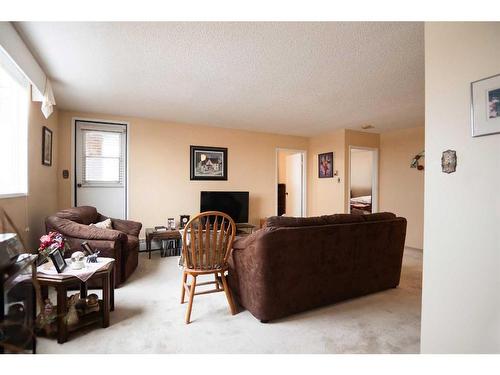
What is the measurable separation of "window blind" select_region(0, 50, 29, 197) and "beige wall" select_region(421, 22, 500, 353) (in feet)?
7.89

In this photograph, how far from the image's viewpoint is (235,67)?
93.0 inches

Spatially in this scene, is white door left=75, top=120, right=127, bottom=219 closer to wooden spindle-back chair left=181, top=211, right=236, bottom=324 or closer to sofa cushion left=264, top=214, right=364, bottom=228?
wooden spindle-back chair left=181, top=211, right=236, bottom=324

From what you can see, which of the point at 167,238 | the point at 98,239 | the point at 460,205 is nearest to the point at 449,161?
the point at 460,205

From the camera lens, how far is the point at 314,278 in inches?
84.3

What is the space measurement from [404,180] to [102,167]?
224 inches

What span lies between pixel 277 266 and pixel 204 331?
757mm

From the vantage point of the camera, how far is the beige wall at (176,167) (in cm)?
421

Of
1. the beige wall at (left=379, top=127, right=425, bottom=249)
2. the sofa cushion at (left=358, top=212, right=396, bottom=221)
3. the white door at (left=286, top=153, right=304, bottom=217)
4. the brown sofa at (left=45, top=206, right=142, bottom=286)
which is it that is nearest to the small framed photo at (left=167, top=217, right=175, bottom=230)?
the brown sofa at (left=45, top=206, right=142, bottom=286)

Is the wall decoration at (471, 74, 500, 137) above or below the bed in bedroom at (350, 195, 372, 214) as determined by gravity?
above

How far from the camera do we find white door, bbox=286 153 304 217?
19.1 feet

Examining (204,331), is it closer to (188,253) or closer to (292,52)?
(188,253)

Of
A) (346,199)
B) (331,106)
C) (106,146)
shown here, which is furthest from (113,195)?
(346,199)

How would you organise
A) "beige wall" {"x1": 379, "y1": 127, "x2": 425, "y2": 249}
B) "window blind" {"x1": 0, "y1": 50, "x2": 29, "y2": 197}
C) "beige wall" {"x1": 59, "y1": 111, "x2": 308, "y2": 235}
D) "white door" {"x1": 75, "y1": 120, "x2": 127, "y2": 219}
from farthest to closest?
"beige wall" {"x1": 379, "y1": 127, "x2": 425, "y2": 249} < "beige wall" {"x1": 59, "y1": 111, "x2": 308, "y2": 235} < "white door" {"x1": 75, "y1": 120, "x2": 127, "y2": 219} < "window blind" {"x1": 0, "y1": 50, "x2": 29, "y2": 197}
